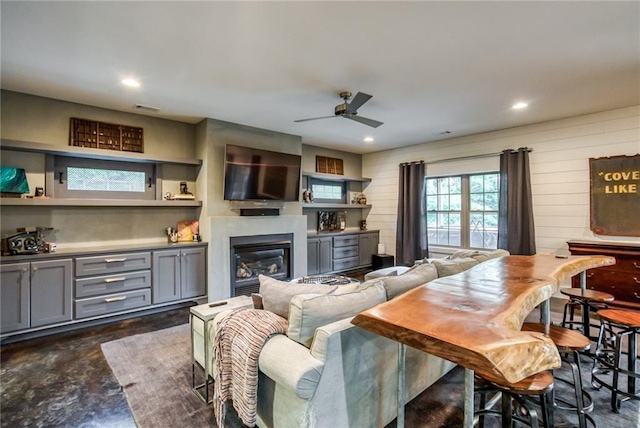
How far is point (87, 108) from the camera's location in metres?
3.93

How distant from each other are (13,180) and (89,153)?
777 millimetres

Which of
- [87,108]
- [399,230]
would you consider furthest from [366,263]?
[87,108]

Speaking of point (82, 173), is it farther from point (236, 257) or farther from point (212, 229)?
point (236, 257)

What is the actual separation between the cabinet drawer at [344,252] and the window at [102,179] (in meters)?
3.48

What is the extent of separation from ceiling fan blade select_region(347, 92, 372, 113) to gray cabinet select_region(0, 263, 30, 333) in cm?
385

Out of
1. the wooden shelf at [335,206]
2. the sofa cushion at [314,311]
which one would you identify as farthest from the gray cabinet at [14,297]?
the wooden shelf at [335,206]

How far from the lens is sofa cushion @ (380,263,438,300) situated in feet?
6.93

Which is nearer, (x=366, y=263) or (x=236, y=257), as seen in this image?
(x=236, y=257)

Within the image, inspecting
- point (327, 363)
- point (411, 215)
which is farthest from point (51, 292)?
Result: point (411, 215)

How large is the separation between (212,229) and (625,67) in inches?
197

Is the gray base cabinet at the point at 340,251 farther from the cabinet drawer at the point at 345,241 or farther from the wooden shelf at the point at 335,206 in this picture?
the wooden shelf at the point at 335,206

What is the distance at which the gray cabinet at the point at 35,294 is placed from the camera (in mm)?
3125

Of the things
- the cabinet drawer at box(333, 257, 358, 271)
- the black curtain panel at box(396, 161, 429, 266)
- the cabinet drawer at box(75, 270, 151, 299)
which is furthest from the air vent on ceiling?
the black curtain panel at box(396, 161, 429, 266)

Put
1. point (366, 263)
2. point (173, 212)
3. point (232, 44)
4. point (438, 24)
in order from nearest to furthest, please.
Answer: point (438, 24), point (232, 44), point (173, 212), point (366, 263)
